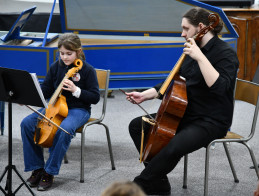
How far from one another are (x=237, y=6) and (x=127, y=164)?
345 cm

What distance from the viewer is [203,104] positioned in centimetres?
283

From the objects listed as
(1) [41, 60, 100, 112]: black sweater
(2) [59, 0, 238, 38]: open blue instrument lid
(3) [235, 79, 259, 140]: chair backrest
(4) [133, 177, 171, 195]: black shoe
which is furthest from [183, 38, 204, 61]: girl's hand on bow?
(2) [59, 0, 238, 38]: open blue instrument lid

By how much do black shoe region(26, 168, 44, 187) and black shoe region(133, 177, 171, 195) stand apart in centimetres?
76

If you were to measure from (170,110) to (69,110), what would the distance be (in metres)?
0.93

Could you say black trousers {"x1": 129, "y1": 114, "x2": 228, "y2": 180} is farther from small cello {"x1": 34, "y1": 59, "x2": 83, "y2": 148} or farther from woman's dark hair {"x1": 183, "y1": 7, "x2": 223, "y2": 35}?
small cello {"x1": 34, "y1": 59, "x2": 83, "y2": 148}

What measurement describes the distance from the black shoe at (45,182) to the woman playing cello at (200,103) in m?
0.67

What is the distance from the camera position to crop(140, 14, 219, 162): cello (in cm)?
269

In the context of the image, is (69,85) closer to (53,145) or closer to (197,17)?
(53,145)

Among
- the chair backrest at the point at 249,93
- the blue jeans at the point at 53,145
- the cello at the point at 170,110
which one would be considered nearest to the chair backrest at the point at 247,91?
the chair backrest at the point at 249,93

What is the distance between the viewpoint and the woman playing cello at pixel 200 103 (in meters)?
2.73

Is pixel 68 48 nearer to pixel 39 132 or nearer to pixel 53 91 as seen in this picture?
pixel 53 91

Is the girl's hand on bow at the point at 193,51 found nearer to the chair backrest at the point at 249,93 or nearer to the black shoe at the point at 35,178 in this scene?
the chair backrest at the point at 249,93

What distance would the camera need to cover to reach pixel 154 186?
295 centimetres

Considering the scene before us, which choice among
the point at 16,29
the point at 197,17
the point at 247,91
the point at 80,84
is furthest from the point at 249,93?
the point at 16,29
